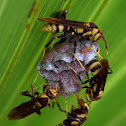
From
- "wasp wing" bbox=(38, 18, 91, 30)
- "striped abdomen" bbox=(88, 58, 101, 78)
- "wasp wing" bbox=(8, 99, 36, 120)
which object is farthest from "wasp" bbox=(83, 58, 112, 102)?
"wasp wing" bbox=(8, 99, 36, 120)

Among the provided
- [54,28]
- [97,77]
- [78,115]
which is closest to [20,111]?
[78,115]

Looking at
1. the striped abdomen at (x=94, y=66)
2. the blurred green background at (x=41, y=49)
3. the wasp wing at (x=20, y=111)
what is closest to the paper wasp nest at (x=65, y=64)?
the striped abdomen at (x=94, y=66)

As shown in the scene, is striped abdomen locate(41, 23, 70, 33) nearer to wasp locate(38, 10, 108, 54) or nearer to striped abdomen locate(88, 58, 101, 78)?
wasp locate(38, 10, 108, 54)

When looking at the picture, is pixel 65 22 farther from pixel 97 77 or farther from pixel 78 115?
pixel 78 115

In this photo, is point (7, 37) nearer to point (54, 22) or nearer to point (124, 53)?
point (54, 22)

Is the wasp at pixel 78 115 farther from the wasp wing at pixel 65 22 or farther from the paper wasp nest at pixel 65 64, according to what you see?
the wasp wing at pixel 65 22

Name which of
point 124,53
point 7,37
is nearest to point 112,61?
point 124,53

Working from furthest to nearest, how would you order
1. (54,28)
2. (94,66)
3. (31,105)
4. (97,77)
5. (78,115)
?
(78,115), (31,105), (97,77), (94,66), (54,28)

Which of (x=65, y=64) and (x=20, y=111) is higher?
(x=65, y=64)
